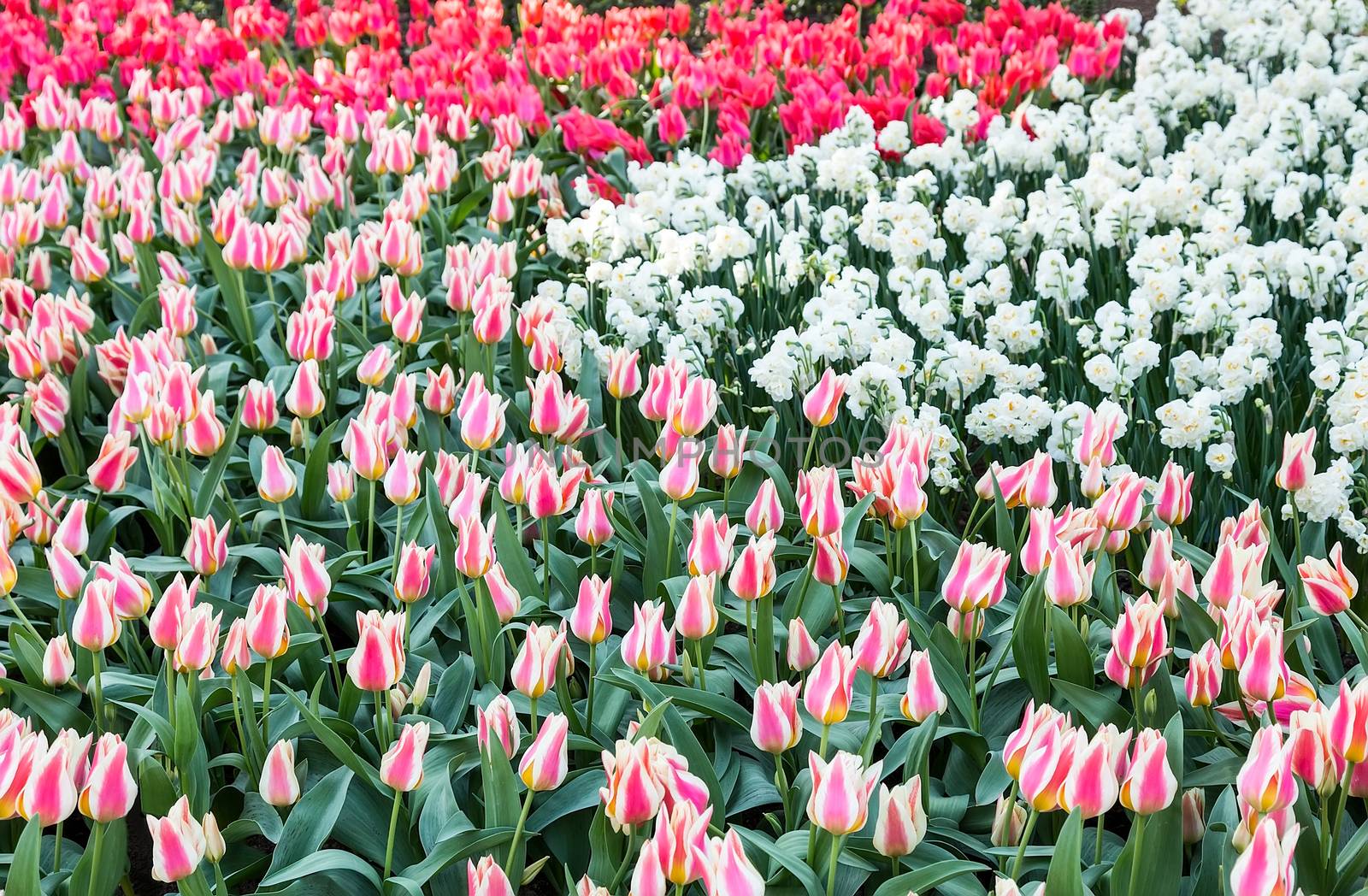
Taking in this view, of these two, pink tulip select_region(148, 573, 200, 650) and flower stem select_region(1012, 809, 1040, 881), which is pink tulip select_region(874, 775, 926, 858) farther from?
pink tulip select_region(148, 573, 200, 650)

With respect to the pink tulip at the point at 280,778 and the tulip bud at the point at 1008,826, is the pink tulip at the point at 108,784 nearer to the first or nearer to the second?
the pink tulip at the point at 280,778

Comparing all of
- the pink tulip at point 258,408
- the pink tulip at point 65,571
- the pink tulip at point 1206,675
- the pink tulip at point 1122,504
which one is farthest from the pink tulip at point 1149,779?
the pink tulip at point 258,408

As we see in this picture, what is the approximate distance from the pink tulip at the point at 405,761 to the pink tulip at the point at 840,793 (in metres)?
0.50

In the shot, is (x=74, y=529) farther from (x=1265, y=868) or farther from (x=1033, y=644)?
(x=1265, y=868)

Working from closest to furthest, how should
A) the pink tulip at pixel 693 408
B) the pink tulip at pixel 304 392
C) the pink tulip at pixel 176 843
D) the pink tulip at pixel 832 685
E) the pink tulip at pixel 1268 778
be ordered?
the pink tulip at pixel 1268 778, the pink tulip at pixel 176 843, the pink tulip at pixel 832 685, the pink tulip at pixel 693 408, the pink tulip at pixel 304 392

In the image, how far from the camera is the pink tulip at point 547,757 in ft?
5.03

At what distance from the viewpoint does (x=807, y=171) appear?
4492 mm

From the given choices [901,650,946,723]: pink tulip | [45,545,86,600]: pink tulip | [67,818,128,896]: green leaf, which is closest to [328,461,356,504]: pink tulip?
[45,545,86,600]: pink tulip

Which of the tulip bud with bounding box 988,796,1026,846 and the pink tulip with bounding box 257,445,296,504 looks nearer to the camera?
the tulip bud with bounding box 988,796,1026,846

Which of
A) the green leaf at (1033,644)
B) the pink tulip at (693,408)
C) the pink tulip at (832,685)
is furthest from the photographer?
the pink tulip at (693,408)

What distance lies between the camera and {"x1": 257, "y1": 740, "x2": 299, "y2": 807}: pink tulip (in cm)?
166

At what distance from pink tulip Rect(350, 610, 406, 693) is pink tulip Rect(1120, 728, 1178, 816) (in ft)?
3.09

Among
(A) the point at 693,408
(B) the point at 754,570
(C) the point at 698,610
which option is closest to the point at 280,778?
(C) the point at 698,610

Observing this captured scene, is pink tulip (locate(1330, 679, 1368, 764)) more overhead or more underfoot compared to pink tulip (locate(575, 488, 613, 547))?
more overhead
